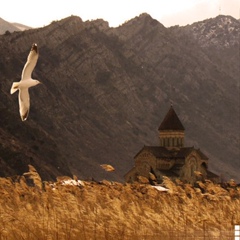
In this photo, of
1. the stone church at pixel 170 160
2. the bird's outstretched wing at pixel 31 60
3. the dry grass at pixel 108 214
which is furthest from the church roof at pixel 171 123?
the dry grass at pixel 108 214

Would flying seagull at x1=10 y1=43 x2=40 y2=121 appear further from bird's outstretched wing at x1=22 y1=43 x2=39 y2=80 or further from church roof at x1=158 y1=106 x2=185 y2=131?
church roof at x1=158 y1=106 x2=185 y2=131

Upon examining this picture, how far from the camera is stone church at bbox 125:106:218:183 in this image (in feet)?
347

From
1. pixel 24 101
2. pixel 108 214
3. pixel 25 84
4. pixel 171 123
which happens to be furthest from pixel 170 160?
pixel 108 214

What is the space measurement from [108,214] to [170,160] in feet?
298

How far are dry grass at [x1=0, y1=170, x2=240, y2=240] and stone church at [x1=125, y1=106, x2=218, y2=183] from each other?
8458 cm

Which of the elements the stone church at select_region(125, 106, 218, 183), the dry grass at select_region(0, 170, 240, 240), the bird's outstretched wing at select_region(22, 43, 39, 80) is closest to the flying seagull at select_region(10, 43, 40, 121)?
the bird's outstretched wing at select_region(22, 43, 39, 80)

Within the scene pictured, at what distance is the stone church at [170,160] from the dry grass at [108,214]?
8458cm

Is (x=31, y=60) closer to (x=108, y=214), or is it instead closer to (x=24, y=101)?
(x=24, y=101)

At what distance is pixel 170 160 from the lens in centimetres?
10738

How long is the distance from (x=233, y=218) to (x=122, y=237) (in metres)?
2.68

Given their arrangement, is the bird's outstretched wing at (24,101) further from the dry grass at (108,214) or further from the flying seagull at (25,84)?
the dry grass at (108,214)

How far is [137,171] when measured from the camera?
349 feet

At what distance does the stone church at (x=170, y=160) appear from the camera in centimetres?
10575

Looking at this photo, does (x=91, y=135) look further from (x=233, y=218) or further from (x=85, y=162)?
(x=233, y=218)
